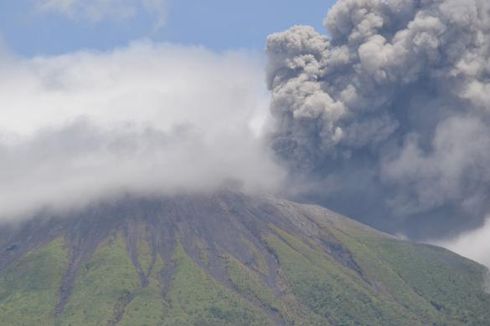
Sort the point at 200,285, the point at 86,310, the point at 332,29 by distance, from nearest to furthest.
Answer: the point at 86,310, the point at 200,285, the point at 332,29

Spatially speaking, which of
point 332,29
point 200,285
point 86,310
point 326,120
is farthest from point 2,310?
point 332,29

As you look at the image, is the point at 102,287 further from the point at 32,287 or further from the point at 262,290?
the point at 262,290

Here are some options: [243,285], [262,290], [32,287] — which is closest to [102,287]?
[32,287]

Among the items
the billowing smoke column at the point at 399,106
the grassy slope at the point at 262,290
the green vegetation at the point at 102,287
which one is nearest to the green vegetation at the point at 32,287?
the grassy slope at the point at 262,290

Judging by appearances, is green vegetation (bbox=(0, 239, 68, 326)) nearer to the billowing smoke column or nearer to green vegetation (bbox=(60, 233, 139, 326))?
green vegetation (bbox=(60, 233, 139, 326))

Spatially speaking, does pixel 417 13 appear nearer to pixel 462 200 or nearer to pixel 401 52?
pixel 401 52
